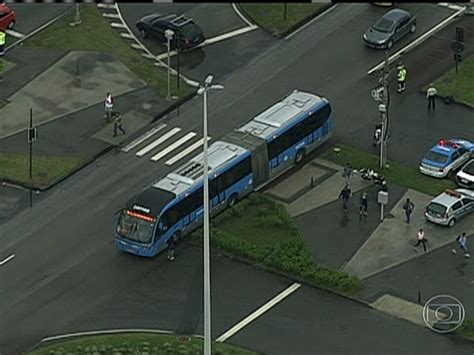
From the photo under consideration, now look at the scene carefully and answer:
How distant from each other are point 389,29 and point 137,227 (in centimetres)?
2781

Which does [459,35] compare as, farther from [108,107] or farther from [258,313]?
[258,313]

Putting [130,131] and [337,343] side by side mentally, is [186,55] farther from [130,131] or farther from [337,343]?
[337,343]

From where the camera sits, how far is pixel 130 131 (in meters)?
92.4

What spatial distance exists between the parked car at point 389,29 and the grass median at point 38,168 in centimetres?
2193

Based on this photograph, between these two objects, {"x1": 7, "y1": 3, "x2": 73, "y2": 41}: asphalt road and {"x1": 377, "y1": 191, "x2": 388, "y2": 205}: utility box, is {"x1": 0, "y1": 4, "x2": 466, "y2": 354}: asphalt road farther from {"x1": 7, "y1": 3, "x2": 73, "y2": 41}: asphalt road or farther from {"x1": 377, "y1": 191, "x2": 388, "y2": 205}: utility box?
{"x1": 7, "y1": 3, "x2": 73, "y2": 41}: asphalt road

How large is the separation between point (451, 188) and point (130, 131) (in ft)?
62.3

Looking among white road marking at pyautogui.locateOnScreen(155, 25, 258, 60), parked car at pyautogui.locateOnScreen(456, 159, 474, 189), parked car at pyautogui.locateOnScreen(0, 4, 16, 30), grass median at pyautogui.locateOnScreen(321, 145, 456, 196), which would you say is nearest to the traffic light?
grass median at pyautogui.locateOnScreen(321, 145, 456, 196)

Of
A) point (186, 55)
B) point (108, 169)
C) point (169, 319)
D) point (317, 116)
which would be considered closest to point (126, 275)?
point (169, 319)

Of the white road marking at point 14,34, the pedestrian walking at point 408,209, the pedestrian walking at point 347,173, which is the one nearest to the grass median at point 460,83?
the pedestrian walking at point 347,173

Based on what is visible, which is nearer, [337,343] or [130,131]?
[337,343]

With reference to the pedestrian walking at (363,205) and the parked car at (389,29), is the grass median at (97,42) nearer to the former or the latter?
the parked car at (389,29)

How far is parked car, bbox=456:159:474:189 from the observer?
283 ft

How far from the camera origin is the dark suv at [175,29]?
101 m

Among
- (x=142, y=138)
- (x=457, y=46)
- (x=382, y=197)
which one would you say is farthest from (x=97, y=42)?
(x=382, y=197)
